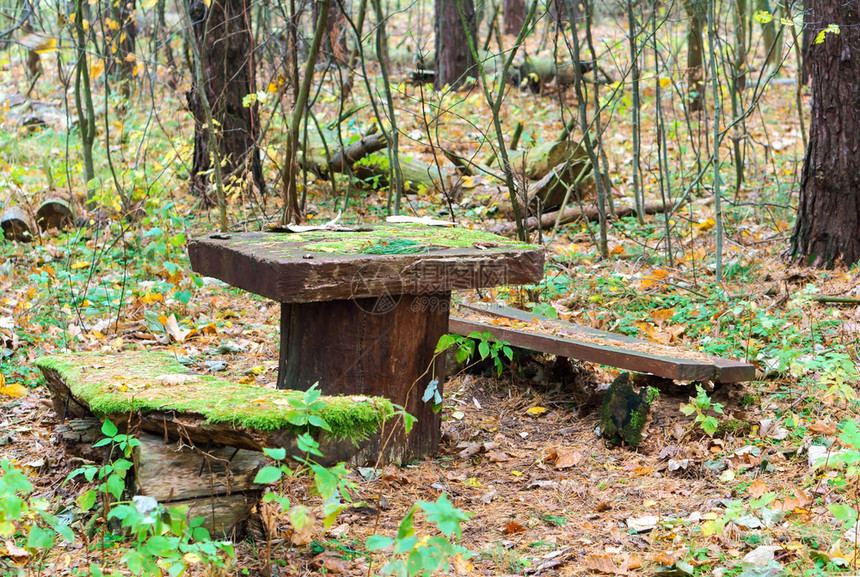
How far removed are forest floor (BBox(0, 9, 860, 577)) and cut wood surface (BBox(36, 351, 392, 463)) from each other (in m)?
0.43

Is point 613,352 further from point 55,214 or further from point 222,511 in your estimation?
point 55,214

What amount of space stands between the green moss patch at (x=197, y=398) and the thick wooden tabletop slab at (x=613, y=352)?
149 cm

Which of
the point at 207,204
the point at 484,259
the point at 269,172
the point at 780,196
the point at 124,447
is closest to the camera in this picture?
the point at 124,447

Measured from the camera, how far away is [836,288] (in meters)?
5.29

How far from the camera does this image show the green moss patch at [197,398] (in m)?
2.64

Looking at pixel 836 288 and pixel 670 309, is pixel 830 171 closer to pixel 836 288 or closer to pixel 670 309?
pixel 836 288

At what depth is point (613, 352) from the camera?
3930mm

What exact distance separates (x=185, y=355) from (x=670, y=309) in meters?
3.27

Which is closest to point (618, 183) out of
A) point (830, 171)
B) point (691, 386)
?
point (830, 171)

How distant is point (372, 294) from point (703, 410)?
178 cm

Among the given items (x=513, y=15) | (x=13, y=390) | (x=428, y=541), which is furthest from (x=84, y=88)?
(x=513, y=15)

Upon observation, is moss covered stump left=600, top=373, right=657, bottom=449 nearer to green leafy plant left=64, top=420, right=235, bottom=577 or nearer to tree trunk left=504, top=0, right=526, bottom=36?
green leafy plant left=64, top=420, right=235, bottom=577

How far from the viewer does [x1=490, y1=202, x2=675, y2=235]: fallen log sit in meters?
7.45

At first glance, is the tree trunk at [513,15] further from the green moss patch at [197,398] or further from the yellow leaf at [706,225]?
the green moss patch at [197,398]
